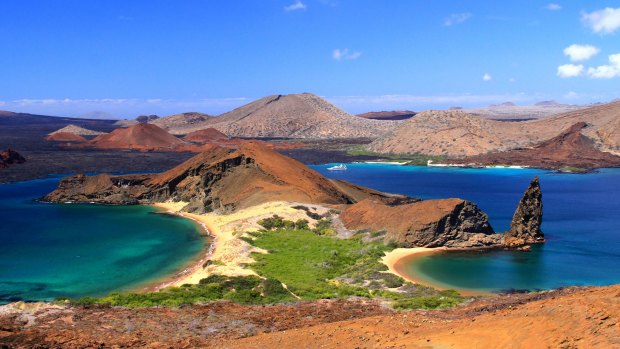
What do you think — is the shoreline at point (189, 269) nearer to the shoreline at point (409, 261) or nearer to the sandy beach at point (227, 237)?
the sandy beach at point (227, 237)

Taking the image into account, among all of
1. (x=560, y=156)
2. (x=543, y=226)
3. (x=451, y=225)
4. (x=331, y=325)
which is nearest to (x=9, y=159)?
(x=451, y=225)

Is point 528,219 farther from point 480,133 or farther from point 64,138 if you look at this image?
point 64,138

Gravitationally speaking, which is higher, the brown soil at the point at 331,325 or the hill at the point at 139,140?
the hill at the point at 139,140

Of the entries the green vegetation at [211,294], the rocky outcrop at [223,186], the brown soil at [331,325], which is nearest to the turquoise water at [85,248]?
the rocky outcrop at [223,186]

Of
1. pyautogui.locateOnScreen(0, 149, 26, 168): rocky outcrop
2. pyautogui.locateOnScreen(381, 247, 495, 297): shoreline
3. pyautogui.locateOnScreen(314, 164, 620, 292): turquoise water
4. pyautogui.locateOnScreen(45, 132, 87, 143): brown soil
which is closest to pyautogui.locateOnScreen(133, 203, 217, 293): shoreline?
pyautogui.locateOnScreen(381, 247, 495, 297): shoreline

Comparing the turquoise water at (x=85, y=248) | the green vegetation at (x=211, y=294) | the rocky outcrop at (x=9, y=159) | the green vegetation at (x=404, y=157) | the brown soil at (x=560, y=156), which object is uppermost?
the brown soil at (x=560, y=156)
